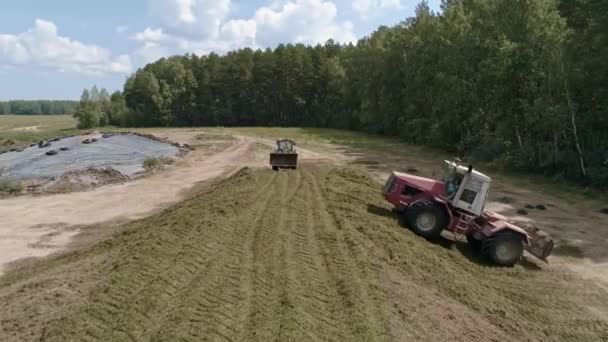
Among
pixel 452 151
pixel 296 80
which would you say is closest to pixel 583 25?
pixel 452 151

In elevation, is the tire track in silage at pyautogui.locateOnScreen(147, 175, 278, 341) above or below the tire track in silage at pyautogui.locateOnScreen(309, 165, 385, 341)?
above

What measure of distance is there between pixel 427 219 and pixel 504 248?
2032 mm

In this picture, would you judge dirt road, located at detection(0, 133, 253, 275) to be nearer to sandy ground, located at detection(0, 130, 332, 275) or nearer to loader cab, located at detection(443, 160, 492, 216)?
sandy ground, located at detection(0, 130, 332, 275)

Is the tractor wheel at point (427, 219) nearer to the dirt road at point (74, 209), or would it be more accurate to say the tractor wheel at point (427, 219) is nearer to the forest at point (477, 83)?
the dirt road at point (74, 209)

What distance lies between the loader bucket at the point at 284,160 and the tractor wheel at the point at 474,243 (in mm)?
14636

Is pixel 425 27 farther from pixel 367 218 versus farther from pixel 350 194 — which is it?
pixel 367 218

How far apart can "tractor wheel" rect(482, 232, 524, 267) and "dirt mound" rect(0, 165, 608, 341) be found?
373mm

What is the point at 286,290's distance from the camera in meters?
8.98

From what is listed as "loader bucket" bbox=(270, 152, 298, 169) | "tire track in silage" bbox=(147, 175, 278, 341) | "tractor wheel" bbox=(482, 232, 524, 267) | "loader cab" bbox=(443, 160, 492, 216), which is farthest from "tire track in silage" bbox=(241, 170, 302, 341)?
"loader bucket" bbox=(270, 152, 298, 169)

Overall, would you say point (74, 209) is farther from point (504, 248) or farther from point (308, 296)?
point (504, 248)

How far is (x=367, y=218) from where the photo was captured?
14664 mm

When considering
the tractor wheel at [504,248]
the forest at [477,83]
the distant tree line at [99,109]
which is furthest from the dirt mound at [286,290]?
the distant tree line at [99,109]

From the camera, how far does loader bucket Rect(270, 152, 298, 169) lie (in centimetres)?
2792

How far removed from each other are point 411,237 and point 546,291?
10.9 feet
